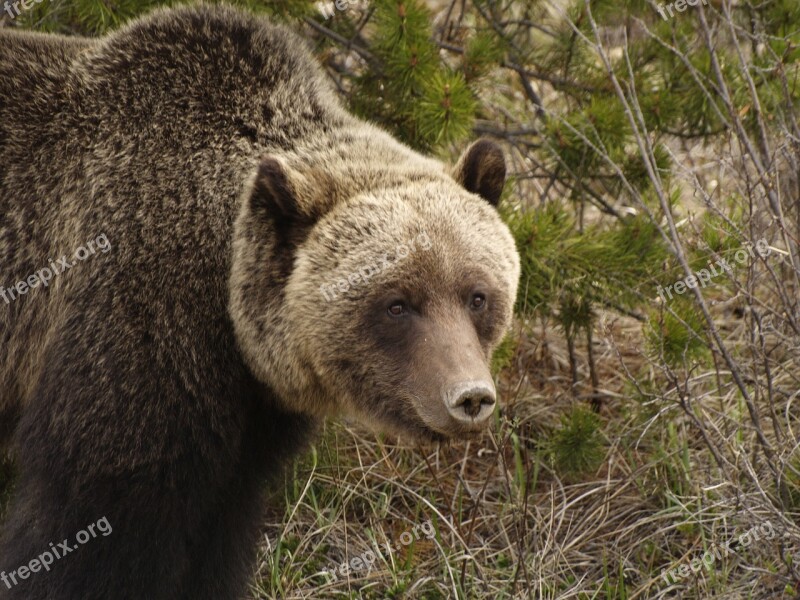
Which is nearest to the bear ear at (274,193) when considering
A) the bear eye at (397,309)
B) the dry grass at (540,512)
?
the bear eye at (397,309)

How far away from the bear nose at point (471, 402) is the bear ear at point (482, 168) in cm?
115

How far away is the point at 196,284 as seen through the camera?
4.55m

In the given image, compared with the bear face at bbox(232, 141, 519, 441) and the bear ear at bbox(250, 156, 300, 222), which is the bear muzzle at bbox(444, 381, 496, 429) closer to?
the bear face at bbox(232, 141, 519, 441)

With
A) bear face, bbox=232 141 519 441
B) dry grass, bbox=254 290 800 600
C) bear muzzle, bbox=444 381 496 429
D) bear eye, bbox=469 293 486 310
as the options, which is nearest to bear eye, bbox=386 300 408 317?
bear face, bbox=232 141 519 441

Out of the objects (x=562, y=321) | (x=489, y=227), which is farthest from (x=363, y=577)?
(x=489, y=227)

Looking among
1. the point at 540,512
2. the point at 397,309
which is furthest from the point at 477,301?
the point at 540,512

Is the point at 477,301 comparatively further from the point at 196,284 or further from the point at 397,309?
the point at 196,284

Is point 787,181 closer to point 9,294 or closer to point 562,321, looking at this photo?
point 562,321

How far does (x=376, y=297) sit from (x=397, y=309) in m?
0.10

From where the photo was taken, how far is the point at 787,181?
7113 mm

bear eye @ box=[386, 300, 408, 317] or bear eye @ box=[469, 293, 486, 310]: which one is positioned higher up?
bear eye @ box=[386, 300, 408, 317]

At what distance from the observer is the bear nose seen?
394 centimetres

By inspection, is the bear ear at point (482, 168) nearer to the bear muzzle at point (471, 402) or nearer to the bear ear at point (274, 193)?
the bear ear at point (274, 193)

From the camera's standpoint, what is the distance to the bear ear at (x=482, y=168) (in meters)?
A: 4.73
